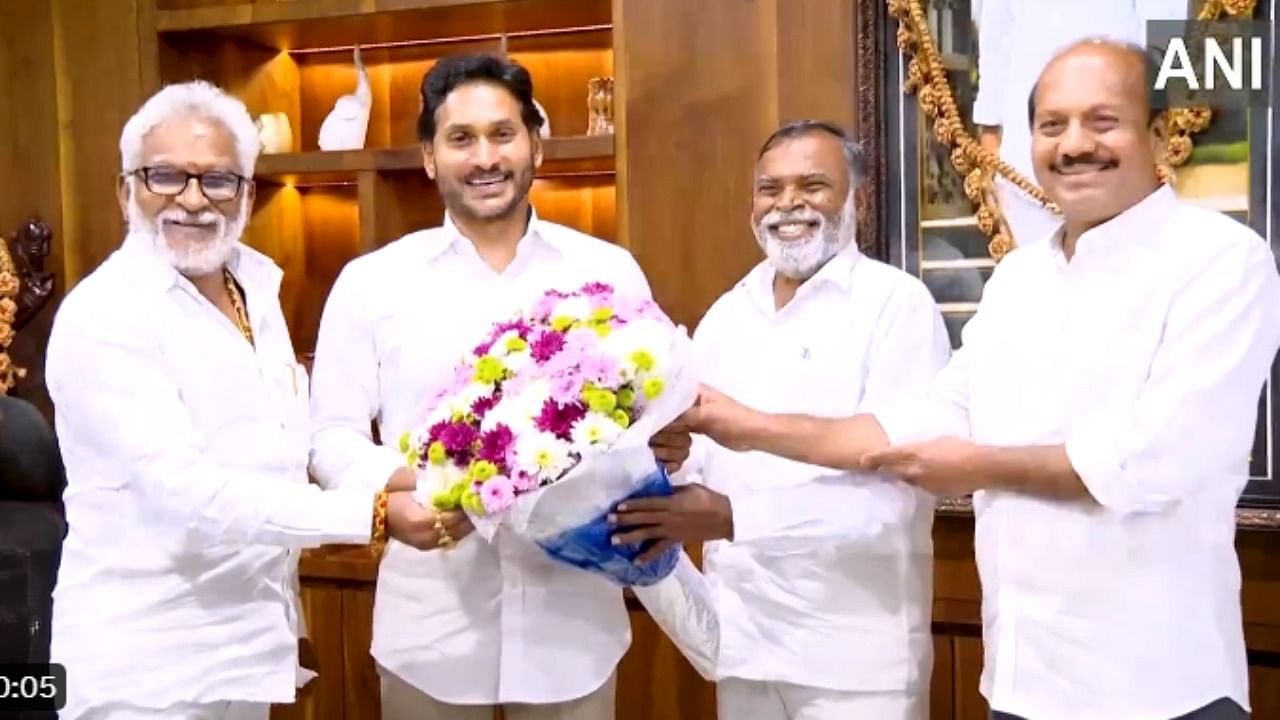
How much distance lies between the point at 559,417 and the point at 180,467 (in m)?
0.59

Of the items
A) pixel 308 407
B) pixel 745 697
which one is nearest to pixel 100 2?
pixel 308 407

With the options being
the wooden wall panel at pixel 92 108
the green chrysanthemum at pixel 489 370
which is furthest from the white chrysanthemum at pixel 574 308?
the wooden wall panel at pixel 92 108

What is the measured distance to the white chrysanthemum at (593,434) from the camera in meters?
1.92

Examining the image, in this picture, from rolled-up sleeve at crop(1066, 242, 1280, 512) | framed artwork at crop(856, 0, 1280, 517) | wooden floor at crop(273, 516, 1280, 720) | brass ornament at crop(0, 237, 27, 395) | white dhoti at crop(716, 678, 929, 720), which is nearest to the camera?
rolled-up sleeve at crop(1066, 242, 1280, 512)

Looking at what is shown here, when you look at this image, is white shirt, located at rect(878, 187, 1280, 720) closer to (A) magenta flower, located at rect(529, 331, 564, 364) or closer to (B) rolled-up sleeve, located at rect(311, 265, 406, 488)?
(A) magenta flower, located at rect(529, 331, 564, 364)

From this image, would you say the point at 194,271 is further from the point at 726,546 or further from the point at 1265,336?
the point at 1265,336

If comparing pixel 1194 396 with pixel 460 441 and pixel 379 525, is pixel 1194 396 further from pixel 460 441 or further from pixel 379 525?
pixel 379 525

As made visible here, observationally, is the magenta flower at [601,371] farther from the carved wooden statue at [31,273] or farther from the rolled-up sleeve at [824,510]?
the carved wooden statue at [31,273]

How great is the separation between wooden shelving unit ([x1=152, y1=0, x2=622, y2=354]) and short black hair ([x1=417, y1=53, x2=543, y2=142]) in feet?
3.80

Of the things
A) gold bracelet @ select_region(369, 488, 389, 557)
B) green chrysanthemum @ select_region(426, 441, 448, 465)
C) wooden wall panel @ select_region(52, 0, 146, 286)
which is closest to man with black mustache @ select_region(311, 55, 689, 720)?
gold bracelet @ select_region(369, 488, 389, 557)

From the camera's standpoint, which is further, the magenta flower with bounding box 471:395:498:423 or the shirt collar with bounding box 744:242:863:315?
the shirt collar with bounding box 744:242:863:315

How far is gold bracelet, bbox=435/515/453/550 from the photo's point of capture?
212cm

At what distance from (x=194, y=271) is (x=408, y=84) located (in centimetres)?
228

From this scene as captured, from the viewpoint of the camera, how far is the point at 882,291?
2438 millimetres
